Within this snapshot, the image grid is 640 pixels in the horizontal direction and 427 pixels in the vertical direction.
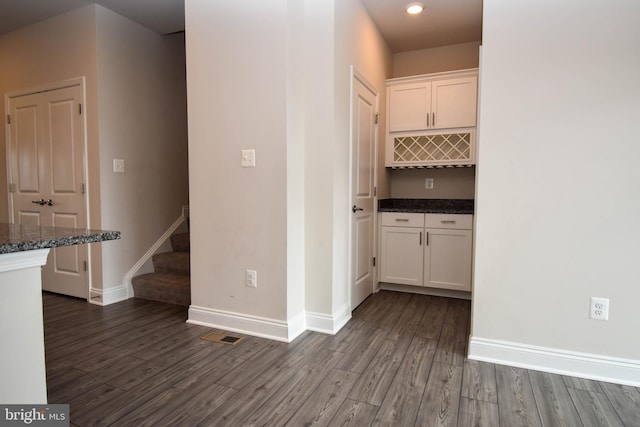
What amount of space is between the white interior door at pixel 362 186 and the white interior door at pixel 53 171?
2.44 m

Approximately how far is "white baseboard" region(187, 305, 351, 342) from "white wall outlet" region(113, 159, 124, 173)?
1.52 metres

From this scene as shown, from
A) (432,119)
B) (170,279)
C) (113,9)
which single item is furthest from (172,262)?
(432,119)

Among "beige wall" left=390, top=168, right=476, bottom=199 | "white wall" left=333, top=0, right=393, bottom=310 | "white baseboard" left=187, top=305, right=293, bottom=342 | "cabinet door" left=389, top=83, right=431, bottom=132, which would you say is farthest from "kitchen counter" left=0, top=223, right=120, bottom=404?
"beige wall" left=390, top=168, right=476, bottom=199

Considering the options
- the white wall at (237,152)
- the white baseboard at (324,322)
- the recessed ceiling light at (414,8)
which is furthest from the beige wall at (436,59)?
the white baseboard at (324,322)

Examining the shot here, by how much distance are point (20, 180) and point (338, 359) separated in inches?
147

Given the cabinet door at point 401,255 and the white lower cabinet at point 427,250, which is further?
the cabinet door at point 401,255

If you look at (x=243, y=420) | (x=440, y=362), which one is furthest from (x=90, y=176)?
(x=440, y=362)

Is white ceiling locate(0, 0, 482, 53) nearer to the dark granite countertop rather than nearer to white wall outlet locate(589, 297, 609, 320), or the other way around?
the dark granite countertop

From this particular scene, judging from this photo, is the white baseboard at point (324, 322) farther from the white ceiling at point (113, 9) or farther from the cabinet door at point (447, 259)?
the white ceiling at point (113, 9)

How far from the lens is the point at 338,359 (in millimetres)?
2258

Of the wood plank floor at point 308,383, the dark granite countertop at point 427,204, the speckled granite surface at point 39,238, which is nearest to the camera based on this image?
the speckled granite surface at point 39,238

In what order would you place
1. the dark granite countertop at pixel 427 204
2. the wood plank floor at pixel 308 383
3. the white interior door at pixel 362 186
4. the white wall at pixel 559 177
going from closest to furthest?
1. the wood plank floor at pixel 308 383
2. the white wall at pixel 559 177
3. the white interior door at pixel 362 186
4. the dark granite countertop at pixel 427 204

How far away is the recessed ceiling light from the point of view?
3.14 m

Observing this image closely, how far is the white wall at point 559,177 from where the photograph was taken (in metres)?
1.92
